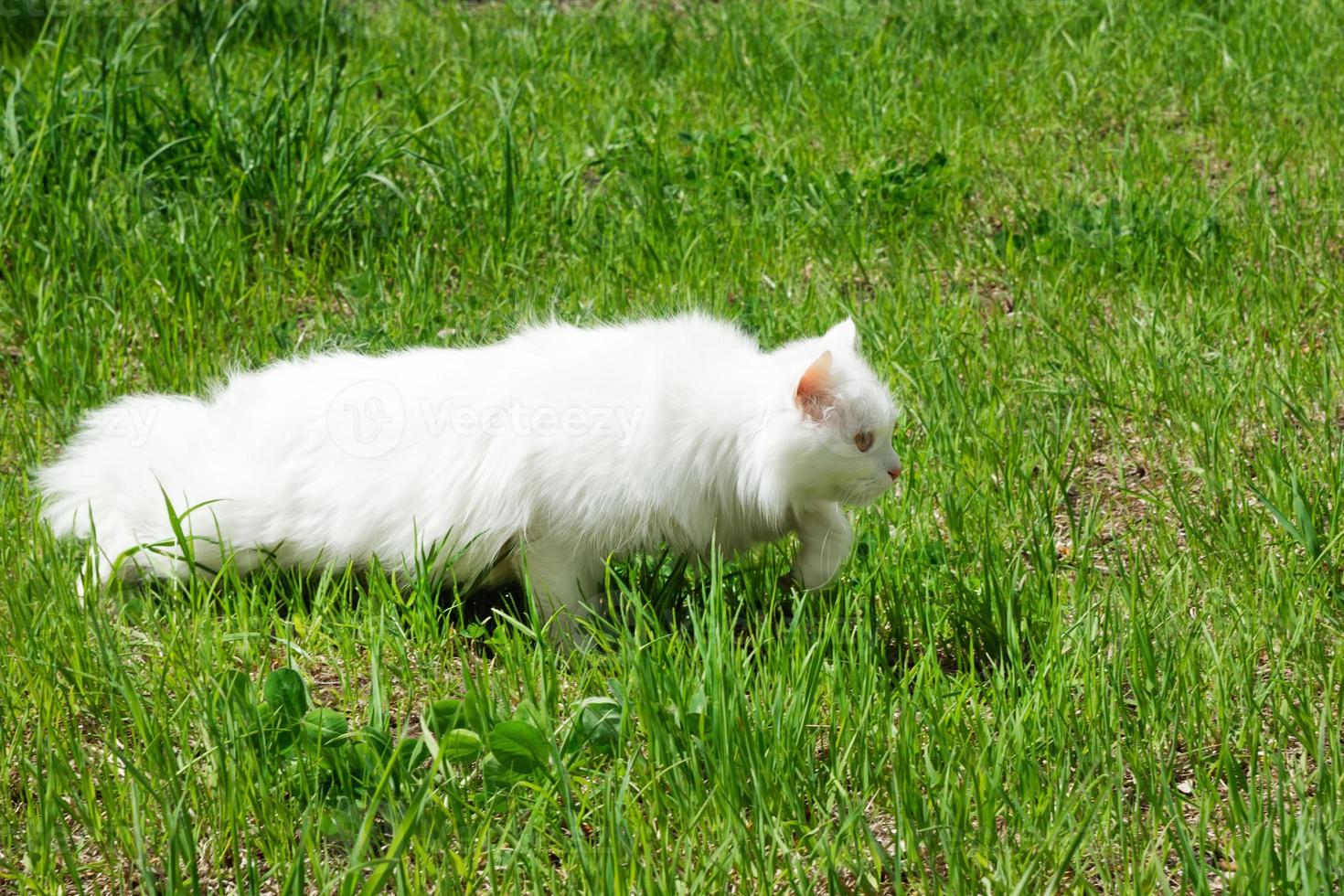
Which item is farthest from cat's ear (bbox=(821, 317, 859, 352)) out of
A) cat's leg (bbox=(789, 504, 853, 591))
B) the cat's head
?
cat's leg (bbox=(789, 504, 853, 591))

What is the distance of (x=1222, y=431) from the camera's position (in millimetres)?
3572

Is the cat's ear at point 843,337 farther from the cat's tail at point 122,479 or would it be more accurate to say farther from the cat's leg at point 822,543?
the cat's tail at point 122,479

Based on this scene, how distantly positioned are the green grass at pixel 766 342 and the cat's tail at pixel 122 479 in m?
0.11

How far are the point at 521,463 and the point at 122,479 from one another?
109 centimetres

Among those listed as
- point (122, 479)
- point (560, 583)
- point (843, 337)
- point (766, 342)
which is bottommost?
point (560, 583)

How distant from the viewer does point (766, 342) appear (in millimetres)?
4258

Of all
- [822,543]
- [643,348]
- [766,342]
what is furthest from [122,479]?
[766,342]

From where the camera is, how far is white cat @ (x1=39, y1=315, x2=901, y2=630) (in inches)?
112

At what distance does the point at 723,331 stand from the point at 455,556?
2.58ft

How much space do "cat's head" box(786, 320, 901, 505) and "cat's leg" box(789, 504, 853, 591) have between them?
0.18ft

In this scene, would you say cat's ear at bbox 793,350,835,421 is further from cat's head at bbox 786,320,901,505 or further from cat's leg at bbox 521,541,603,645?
cat's leg at bbox 521,541,603,645

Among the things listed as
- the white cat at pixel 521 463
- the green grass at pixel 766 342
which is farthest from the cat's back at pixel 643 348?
the green grass at pixel 766 342

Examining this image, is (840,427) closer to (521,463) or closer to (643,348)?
(643,348)

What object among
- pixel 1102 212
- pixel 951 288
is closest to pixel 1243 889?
pixel 951 288
